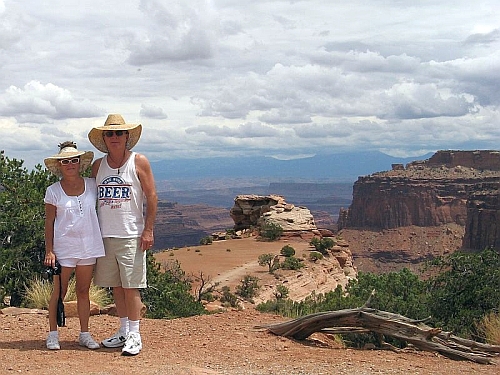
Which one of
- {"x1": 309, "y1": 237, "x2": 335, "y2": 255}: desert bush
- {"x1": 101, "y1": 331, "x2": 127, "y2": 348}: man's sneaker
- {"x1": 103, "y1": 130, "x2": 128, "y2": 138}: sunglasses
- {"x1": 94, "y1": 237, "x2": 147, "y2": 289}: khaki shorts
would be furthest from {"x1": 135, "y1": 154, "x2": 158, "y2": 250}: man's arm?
{"x1": 309, "y1": 237, "x2": 335, "y2": 255}: desert bush

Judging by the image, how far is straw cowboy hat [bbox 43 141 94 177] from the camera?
244 inches

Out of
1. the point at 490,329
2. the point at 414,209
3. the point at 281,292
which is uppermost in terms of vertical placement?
the point at 490,329

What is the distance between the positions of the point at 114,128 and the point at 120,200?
0.71m

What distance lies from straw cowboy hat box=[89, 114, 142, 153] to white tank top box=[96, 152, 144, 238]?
309mm

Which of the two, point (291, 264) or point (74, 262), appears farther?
point (291, 264)

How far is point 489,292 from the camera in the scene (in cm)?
1075

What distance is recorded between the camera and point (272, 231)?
117ft

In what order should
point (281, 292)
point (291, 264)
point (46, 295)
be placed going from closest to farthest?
point (46, 295) < point (281, 292) < point (291, 264)

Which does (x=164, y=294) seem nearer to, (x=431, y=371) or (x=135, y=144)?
(x=135, y=144)

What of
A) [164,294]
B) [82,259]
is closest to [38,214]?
[164,294]

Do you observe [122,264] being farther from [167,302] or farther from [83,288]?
[167,302]

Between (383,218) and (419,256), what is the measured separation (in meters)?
16.5

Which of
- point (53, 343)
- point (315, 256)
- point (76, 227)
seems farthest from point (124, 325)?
point (315, 256)

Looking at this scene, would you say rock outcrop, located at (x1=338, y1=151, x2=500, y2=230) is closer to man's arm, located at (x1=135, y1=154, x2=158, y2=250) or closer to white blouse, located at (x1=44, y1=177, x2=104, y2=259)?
man's arm, located at (x1=135, y1=154, x2=158, y2=250)
